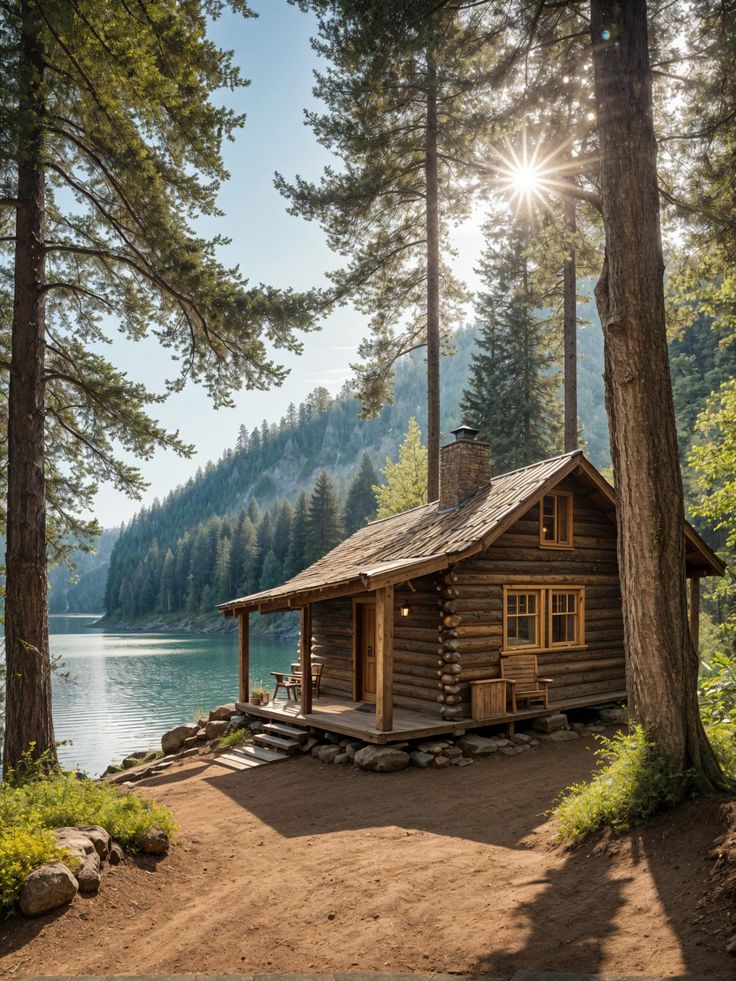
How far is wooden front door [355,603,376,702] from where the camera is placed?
46.6 feet

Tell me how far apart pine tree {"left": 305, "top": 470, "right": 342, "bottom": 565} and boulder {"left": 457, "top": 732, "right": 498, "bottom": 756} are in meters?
46.1

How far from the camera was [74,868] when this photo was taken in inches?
207

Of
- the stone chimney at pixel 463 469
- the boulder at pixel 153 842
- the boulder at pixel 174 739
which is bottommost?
the boulder at pixel 174 739

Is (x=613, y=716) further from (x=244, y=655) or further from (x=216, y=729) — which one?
(x=216, y=729)

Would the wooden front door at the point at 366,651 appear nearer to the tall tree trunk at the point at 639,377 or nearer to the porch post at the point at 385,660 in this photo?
the porch post at the point at 385,660

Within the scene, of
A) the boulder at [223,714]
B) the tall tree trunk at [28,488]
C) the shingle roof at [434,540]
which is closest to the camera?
the tall tree trunk at [28,488]

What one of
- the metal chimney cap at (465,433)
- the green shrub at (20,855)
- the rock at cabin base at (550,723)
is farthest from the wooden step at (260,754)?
the metal chimney cap at (465,433)

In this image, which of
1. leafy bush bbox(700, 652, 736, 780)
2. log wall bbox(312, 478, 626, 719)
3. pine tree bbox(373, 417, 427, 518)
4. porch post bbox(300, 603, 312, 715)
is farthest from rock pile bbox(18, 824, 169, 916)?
pine tree bbox(373, 417, 427, 518)

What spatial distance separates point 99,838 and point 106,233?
9017 mm

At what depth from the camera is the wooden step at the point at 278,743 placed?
39.1ft

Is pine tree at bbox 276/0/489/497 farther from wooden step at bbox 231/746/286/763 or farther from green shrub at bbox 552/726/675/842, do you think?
green shrub at bbox 552/726/675/842

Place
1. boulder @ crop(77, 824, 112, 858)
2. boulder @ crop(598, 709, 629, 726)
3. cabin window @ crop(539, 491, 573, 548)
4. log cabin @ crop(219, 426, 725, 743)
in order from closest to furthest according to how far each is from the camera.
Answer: boulder @ crop(77, 824, 112, 858), log cabin @ crop(219, 426, 725, 743), boulder @ crop(598, 709, 629, 726), cabin window @ crop(539, 491, 573, 548)

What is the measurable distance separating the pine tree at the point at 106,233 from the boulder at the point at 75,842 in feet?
9.49

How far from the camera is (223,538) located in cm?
8556
